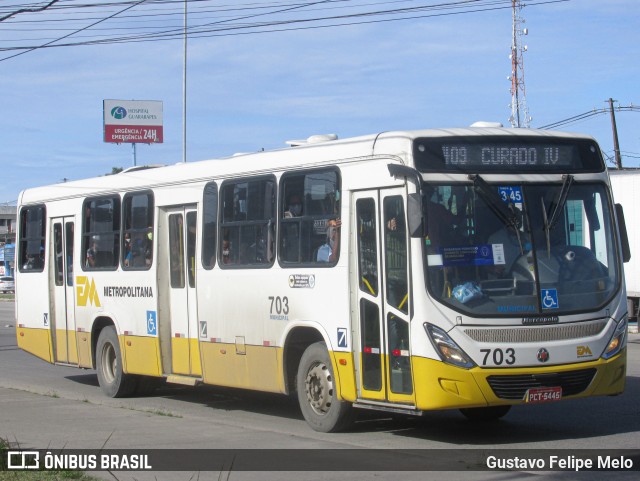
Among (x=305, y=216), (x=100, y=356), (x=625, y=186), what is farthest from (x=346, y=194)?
(x=625, y=186)

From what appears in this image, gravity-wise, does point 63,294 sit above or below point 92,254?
below

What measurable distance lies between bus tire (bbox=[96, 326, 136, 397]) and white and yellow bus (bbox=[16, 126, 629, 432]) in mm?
2350

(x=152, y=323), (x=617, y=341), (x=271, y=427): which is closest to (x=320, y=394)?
(x=271, y=427)

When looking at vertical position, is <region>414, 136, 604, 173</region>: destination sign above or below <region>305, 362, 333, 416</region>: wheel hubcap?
above

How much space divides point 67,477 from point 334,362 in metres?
3.38

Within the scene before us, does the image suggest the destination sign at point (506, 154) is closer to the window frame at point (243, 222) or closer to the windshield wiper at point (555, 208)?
the windshield wiper at point (555, 208)

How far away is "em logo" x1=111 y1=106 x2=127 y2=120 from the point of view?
67.9 metres

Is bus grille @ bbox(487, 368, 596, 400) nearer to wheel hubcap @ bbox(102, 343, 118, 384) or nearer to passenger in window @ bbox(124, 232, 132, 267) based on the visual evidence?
passenger in window @ bbox(124, 232, 132, 267)

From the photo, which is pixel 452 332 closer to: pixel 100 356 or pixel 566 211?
pixel 566 211

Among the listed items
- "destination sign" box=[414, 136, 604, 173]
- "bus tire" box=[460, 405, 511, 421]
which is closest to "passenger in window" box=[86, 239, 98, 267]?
"bus tire" box=[460, 405, 511, 421]

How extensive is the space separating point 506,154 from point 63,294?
29.6 feet

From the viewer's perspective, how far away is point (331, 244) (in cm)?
1109

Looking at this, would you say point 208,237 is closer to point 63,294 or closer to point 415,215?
point 415,215

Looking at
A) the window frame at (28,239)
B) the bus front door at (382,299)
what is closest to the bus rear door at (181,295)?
the bus front door at (382,299)
